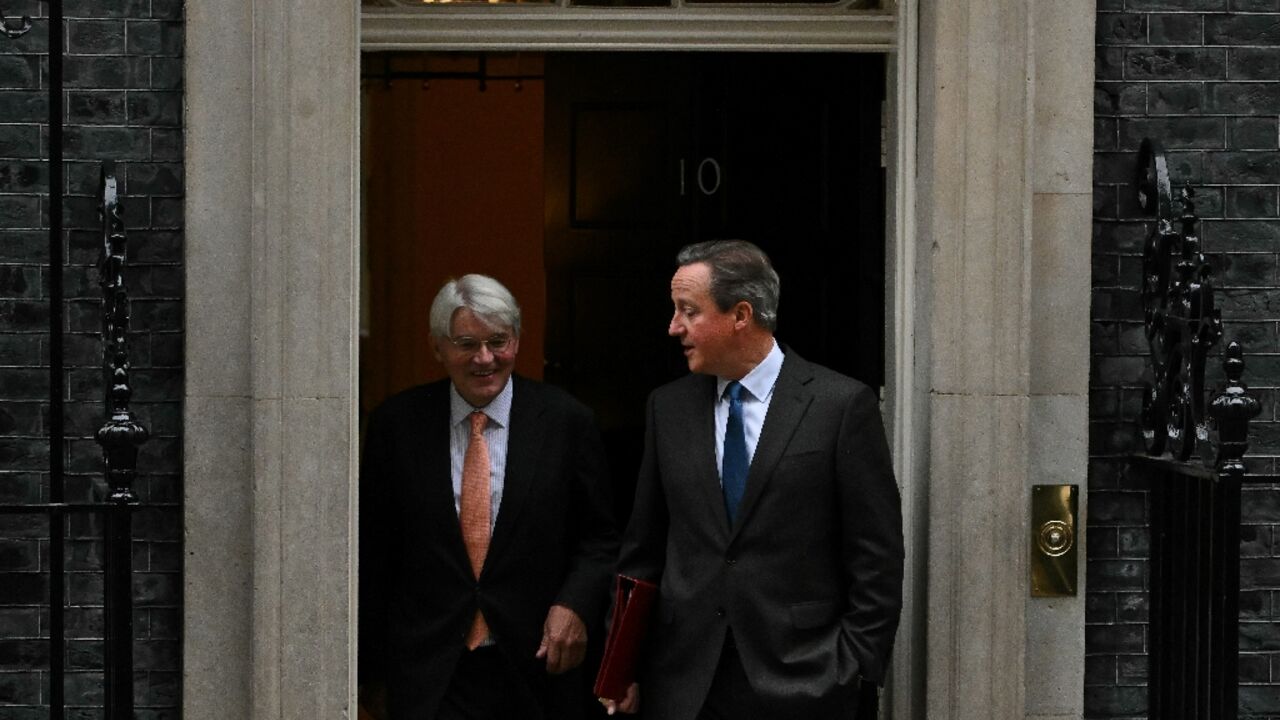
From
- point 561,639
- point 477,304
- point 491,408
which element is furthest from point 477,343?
point 561,639

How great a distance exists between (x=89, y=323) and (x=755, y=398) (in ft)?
7.00

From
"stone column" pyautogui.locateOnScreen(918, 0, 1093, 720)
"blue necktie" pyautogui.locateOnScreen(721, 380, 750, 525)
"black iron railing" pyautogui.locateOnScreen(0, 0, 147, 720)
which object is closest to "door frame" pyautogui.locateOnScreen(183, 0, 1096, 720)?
"stone column" pyautogui.locateOnScreen(918, 0, 1093, 720)

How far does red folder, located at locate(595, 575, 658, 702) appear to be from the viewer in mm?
5570

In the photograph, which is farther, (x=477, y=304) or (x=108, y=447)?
(x=477, y=304)

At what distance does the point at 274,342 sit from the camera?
5938 millimetres

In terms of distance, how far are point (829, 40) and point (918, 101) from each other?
Result: 1.41 feet

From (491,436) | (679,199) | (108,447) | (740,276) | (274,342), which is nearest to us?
(108,447)

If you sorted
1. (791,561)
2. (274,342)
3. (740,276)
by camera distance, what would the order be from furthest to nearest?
(274,342) < (740,276) < (791,561)

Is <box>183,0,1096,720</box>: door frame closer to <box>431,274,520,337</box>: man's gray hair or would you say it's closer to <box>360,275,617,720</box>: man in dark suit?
<box>360,275,617,720</box>: man in dark suit

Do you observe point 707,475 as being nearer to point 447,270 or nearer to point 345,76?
point 345,76

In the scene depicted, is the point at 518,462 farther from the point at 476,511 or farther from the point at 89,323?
the point at 89,323

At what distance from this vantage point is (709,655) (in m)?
5.48

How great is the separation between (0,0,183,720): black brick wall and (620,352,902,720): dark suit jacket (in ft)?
5.39

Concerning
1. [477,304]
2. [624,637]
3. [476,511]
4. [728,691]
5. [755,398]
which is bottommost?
[728,691]
